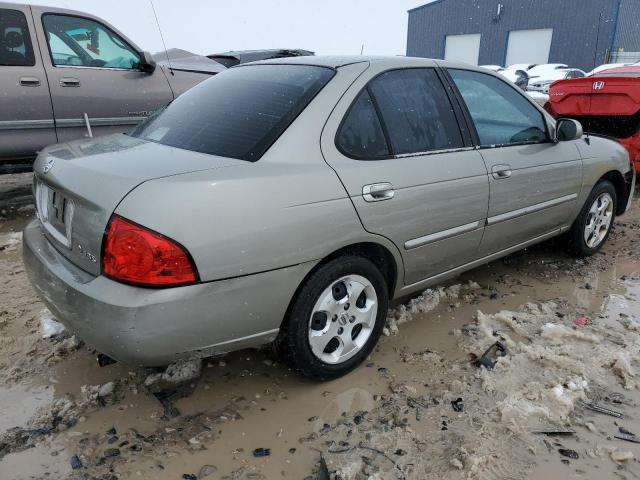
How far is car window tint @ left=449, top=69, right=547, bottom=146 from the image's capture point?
3.11 metres

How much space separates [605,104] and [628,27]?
26.1m

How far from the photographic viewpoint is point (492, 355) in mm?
2820

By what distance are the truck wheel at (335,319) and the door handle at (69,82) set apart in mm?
3953

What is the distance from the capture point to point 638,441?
2.20 m

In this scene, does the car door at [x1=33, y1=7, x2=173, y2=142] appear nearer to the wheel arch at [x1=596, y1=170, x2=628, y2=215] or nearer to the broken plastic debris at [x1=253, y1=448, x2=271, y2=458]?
the broken plastic debris at [x1=253, y1=448, x2=271, y2=458]

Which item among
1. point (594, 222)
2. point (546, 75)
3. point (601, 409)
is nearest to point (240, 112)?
point (601, 409)

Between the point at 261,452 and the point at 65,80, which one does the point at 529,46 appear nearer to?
the point at 65,80

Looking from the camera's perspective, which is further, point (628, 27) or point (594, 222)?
point (628, 27)

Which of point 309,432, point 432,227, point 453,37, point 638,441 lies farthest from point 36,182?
point 453,37

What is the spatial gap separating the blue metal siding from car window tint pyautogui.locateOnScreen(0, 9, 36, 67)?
2889cm

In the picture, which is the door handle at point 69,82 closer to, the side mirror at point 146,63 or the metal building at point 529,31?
the side mirror at point 146,63

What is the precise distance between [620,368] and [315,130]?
2.00 m

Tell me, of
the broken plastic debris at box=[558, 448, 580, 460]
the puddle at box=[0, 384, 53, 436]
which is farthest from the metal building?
the puddle at box=[0, 384, 53, 436]

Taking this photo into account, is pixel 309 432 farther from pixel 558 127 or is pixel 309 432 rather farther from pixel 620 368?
pixel 558 127
